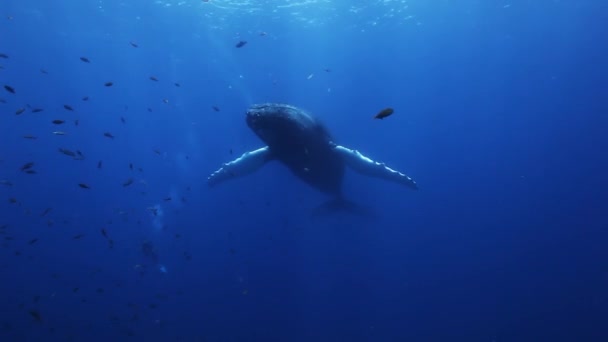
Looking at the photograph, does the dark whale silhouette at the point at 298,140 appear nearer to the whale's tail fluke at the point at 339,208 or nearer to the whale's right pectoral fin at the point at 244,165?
the whale's right pectoral fin at the point at 244,165

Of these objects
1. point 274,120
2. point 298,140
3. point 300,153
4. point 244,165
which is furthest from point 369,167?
point 274,120

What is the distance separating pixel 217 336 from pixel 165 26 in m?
19.6

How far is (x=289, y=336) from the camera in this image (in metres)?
29.4

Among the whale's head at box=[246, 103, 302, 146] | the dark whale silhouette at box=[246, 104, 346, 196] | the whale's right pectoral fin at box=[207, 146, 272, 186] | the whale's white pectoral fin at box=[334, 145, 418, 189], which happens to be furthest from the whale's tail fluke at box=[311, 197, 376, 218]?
the whale's head at box=[246, 103, 302, 146]

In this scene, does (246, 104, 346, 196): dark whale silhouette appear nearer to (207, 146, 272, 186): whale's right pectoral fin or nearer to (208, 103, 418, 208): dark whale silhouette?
(208, 103, 418, 208): dark whale silhouette

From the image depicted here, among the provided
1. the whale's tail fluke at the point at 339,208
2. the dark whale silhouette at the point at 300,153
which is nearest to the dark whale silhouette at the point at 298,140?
the dark whale silhouette at the point at 300,153

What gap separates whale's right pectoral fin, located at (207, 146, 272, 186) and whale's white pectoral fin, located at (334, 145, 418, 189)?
2.28 m

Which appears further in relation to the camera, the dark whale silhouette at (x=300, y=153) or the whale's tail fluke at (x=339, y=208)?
the whale's tail fluke at (x=339, y=208)

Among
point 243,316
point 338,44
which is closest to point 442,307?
point 243,316

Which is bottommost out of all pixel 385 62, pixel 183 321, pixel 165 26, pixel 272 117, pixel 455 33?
pixel 183 321

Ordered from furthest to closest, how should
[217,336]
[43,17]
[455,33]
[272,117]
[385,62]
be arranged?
[385,62] < [455,33] < [43,17] < [217,336] < [272,117]

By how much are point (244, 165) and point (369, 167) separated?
4072mm

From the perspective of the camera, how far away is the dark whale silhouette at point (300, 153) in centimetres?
1173

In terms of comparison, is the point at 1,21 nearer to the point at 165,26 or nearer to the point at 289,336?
the point at 165,26
